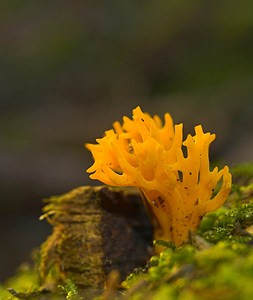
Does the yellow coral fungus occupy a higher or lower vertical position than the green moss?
higher

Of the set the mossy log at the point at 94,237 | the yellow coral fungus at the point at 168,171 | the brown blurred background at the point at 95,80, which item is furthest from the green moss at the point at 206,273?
the brown blurred background at the point at 95,80

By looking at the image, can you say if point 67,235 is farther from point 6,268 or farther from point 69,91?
point 69,91

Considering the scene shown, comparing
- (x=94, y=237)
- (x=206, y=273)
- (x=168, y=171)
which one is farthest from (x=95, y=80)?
(x=206, y=273)

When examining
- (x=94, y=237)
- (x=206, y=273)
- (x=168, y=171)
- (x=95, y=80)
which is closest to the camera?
(x=206, y=273)

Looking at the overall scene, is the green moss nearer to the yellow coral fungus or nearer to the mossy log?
the yellow coral fungus

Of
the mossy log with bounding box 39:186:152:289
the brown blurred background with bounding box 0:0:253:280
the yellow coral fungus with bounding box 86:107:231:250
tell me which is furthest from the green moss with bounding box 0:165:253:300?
the brown blurred background with bounding box 0:0:253:280

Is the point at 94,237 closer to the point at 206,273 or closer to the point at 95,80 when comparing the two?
the point at 206,273

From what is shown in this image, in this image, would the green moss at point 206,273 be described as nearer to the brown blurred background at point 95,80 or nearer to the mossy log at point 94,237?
the mossy log at point 94,237
